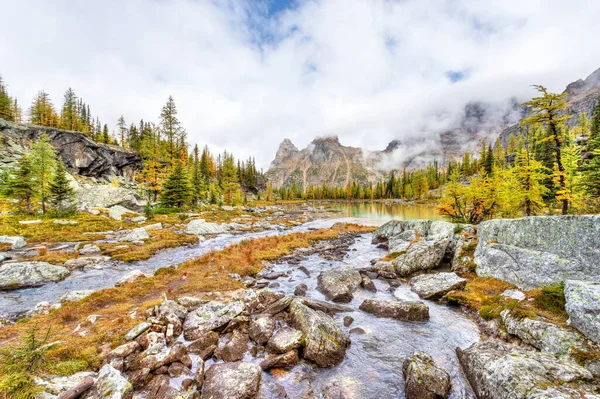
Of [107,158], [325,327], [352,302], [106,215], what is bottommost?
[352,302]

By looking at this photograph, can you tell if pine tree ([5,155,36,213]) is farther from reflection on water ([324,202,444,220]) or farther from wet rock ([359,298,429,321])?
reflection on water ([324,202,444,220])

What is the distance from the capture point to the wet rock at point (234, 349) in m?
8.33

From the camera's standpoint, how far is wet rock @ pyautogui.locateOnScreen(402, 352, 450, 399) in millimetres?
6793

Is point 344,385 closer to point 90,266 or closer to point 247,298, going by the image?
point 247,298

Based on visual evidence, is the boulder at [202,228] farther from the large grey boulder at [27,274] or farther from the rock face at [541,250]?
the rock face at [541,250]

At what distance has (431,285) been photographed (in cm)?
1459

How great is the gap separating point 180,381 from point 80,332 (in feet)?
17.1

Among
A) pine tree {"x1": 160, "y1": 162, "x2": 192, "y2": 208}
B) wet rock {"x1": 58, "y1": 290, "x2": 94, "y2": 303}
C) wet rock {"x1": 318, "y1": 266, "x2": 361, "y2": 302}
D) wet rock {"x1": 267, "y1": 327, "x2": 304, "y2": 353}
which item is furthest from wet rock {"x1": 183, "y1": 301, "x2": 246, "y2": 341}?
pine tree {"x1": 160, "y1": 162, "x2": 192, "y2": 208}

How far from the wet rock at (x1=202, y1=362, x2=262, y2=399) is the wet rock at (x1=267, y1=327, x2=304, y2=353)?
1131 millimetres

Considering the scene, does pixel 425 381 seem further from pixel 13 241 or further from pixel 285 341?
pixel 13 241

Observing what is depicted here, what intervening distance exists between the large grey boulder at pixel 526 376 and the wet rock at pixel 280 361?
573 centimetres

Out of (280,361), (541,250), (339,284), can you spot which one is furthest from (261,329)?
(541,250)

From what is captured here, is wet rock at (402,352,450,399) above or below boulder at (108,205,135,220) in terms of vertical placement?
below

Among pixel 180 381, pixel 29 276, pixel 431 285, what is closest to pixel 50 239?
pixel 29 276
